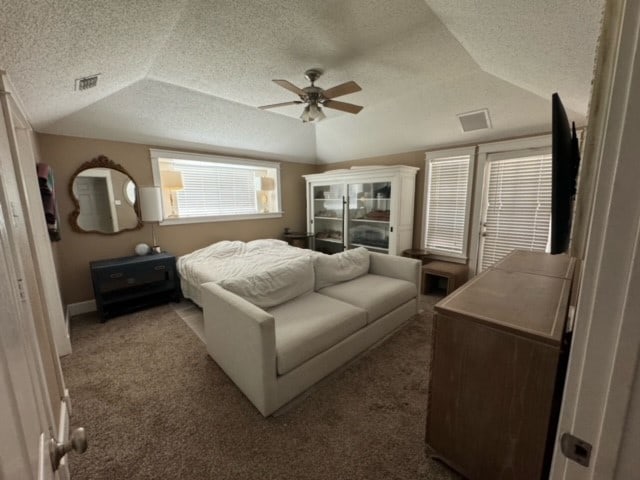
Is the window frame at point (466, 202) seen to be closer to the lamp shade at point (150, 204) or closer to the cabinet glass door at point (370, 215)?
the cabinet glass door at point (370, 215)

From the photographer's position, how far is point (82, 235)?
3.24m

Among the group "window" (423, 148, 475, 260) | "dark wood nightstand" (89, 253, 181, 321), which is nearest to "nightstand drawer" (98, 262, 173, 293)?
"dark wood nightstand" (89, 253, 181, 321)

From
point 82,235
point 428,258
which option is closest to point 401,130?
point 428,258

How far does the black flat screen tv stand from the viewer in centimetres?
96

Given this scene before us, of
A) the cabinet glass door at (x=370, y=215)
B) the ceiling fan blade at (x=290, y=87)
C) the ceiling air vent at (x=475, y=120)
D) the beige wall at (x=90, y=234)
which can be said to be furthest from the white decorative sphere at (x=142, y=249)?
the ceiling air vent at (x=475, y=120)

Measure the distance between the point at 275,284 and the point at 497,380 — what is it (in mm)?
1654

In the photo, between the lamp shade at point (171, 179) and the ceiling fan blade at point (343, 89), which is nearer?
the ceiling fan blade at point (343, 89)

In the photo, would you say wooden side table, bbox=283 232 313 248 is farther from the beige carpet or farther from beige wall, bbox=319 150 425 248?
the beige carpet

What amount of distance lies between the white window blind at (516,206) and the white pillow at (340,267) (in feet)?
6.14

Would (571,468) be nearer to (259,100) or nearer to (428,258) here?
(259,100)

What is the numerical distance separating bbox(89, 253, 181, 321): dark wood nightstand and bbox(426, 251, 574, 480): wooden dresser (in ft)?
10.8

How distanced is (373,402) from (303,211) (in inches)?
167

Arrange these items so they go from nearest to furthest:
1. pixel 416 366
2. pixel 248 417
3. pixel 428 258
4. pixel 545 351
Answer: pixel 545 351 < pixel 248 417 < pixel 416 366 < pixel 428 258

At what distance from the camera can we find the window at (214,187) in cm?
385
